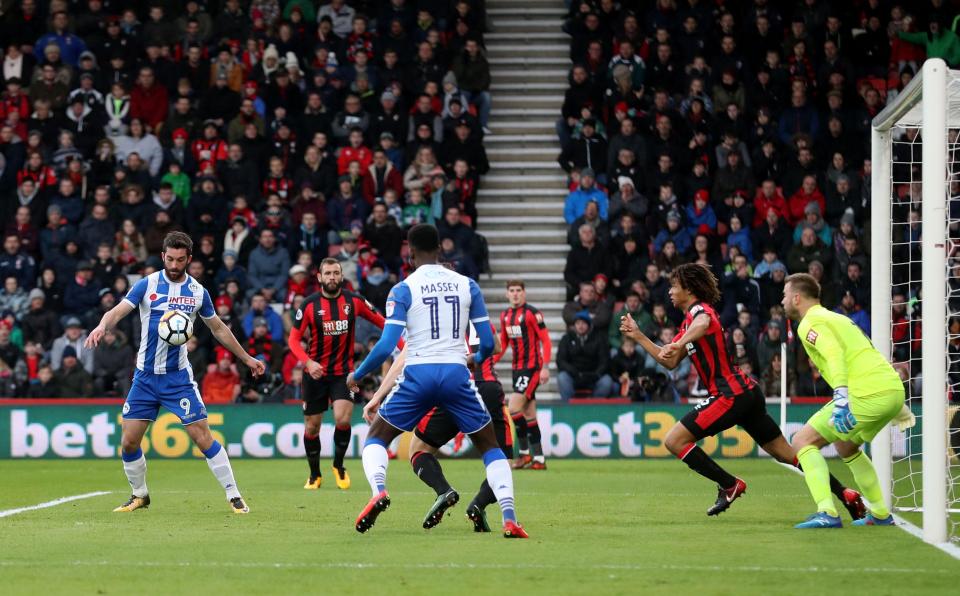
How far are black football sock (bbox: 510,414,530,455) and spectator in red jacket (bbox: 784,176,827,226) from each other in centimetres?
685

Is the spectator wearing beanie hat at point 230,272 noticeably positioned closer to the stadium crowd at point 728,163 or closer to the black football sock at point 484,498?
the stadium crowd at point 728,163

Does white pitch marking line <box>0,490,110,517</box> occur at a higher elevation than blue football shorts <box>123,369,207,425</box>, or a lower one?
lower

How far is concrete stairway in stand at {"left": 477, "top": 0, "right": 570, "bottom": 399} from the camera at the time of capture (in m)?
24.6

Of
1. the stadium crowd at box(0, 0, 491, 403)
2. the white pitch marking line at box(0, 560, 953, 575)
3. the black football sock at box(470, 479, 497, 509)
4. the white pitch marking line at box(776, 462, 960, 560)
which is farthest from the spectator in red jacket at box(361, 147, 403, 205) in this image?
the white pitch marking line at box(0, 560, 953, 575)

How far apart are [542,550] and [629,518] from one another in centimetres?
269

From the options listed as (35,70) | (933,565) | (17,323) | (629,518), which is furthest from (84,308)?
(933,565)

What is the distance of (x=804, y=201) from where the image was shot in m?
23.5

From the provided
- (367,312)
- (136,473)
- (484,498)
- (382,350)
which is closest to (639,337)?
(484,498)

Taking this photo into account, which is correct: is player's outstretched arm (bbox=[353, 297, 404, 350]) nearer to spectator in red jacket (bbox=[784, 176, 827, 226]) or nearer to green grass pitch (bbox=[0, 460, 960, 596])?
green grass pitch (bbox=[0, 460, 960, 596])

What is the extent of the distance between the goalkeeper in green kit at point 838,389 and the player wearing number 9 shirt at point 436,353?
7.90ft

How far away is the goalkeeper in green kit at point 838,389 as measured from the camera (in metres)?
10.4

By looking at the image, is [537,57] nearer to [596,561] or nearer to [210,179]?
[210,179]

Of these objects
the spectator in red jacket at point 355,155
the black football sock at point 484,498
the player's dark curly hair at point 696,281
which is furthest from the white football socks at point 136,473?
the spectator in red jacket at point 355,155

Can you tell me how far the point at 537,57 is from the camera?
27.8 meters
